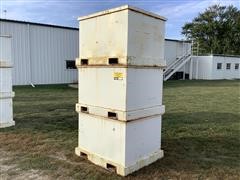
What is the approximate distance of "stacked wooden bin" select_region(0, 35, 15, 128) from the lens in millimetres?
4992

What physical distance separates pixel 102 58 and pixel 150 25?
29.9 inches

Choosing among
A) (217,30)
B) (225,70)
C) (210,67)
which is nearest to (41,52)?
(210,67)

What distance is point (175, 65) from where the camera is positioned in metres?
25.8

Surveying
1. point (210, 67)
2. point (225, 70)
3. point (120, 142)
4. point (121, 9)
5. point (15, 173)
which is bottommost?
point (15, 173)

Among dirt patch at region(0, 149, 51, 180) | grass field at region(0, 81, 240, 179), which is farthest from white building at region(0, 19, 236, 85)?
dirt patch at region(0, 149, 51, 180)

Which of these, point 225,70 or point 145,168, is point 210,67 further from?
point 145,168

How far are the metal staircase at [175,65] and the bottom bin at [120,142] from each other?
20.8m

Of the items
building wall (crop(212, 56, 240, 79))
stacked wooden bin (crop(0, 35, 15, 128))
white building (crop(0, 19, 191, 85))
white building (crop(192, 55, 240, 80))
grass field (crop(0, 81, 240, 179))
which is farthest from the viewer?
building wall (crop(212, 56, 240, 79))

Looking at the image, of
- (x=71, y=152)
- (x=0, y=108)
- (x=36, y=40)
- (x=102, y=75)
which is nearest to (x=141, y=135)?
(x=102, y=75)

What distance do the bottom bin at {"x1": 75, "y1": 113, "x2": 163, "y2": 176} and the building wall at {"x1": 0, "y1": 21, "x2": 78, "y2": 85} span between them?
49.0ft

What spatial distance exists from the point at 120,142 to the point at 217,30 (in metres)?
43.7

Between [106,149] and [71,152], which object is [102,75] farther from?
[71,152]

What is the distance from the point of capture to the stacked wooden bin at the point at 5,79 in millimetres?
4992

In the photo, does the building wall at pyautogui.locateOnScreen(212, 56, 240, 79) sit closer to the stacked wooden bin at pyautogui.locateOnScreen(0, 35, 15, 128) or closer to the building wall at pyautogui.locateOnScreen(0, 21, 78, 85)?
the building wall at pyautogui.locateOnScreen(0, 21, 78, 85)
